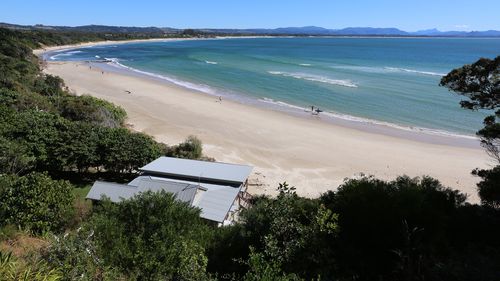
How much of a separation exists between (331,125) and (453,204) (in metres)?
28.0

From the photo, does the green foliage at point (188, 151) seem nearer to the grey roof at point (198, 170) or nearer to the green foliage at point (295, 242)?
the grey roof at point (198, 170)

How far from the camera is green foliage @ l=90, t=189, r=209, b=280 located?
8.73m

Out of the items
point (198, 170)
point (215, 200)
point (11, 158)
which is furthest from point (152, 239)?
point (11, 158)

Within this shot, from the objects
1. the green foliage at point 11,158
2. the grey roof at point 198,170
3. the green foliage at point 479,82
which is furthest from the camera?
the grey roof at point 198,170

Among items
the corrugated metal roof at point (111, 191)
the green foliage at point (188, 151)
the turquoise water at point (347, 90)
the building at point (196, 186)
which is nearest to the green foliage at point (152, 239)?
the building at point (196, 186)

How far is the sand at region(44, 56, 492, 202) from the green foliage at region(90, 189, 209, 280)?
13.5m

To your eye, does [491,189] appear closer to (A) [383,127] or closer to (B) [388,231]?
(B) [388,231]

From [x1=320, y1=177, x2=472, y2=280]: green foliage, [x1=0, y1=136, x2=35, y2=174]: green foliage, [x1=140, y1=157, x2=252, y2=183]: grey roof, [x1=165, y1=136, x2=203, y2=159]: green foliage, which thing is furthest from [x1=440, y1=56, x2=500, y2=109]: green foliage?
[x1=0, y1=136, x2=35, y2=174]: green foliage

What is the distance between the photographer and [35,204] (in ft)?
47.3

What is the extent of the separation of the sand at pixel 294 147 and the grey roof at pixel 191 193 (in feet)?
17.1

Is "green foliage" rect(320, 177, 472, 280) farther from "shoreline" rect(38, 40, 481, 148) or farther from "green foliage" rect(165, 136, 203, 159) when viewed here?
"shoreline" rect(38, 40, 481, 148)

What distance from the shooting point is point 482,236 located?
12992 millimetres

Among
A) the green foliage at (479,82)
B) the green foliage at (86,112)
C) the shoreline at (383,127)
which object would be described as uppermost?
the green foliage at (479,82)

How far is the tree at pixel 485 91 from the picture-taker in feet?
42.0
